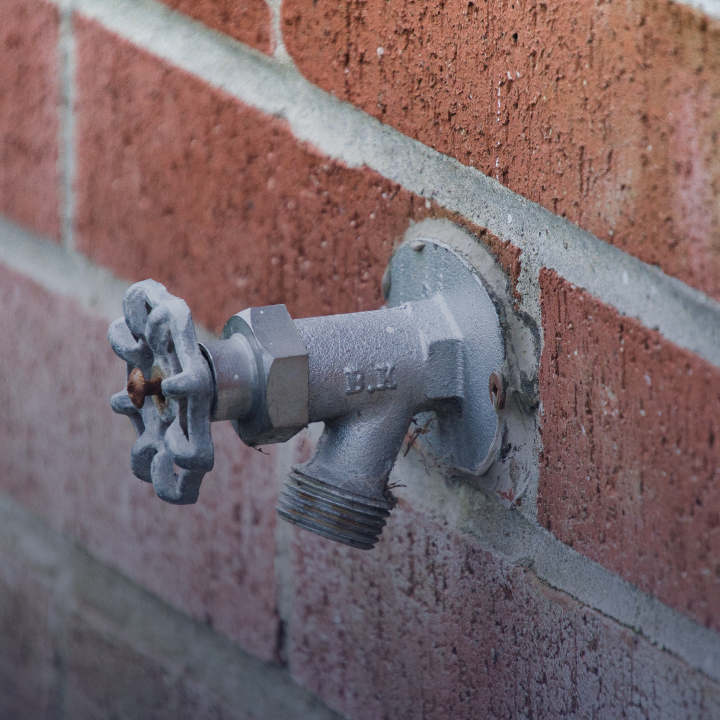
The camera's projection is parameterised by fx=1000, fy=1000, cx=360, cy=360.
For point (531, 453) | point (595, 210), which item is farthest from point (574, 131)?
point (531, 453)

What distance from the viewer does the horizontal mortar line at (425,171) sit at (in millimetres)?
367

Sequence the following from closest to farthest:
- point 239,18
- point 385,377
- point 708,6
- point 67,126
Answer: point 708,6 < point 385,377 < point 239,18 < point 67,126

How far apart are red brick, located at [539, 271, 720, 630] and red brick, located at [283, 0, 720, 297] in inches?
1.4

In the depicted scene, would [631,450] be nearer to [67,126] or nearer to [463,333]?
[463,333]

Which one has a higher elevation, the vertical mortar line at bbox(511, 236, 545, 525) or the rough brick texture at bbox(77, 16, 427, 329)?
the rough brick texture at bbox(77, 16, 427, 329)

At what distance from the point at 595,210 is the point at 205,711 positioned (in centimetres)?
49

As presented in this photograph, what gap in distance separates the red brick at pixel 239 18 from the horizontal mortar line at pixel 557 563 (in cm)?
23

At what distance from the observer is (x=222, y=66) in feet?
1.80

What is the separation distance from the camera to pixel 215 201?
58cm

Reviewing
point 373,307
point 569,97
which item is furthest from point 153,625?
point 569,97

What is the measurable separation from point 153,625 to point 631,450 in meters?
0.47

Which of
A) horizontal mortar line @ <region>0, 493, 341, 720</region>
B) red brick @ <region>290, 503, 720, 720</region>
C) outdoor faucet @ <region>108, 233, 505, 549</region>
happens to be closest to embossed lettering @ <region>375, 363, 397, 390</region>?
outdoor faucet @ <region>108, 233, 505, 549</region>

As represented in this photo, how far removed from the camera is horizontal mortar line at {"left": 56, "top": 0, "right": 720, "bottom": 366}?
0.37 m

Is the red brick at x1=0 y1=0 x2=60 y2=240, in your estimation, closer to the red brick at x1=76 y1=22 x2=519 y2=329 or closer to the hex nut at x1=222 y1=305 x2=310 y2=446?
the red brick at x1=76 y1=22 x2=519 y2=329
